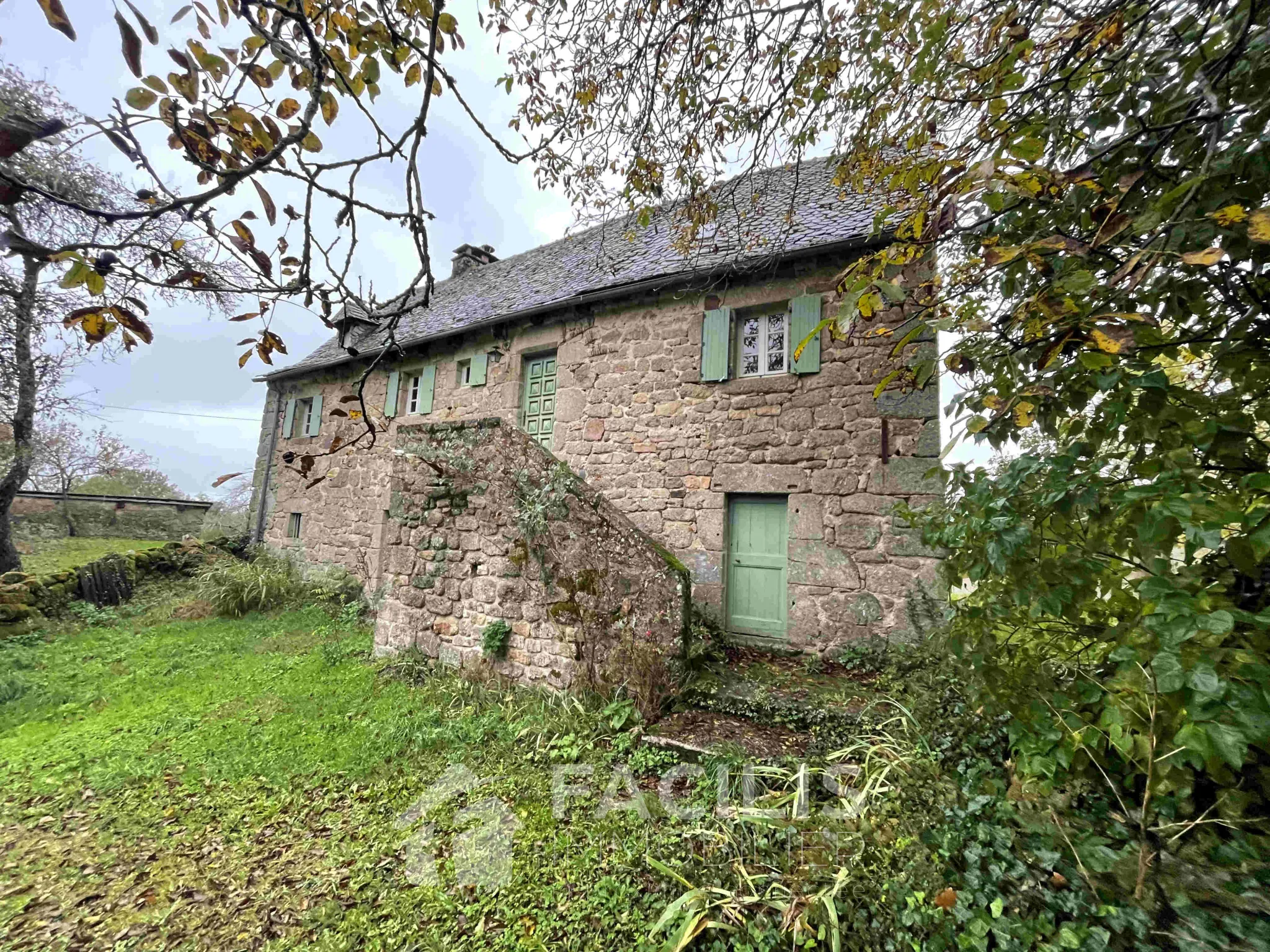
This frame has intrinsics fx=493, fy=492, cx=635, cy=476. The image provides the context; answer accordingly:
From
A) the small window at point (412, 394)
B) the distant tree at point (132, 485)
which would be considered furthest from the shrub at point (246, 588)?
the distant tree at point (132, 485)

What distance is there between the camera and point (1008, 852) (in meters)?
1.82

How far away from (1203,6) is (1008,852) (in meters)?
3.09

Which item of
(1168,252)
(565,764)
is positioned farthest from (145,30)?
(565,764)

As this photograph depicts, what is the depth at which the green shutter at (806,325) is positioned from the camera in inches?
208

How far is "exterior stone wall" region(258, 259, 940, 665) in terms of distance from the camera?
190 inches

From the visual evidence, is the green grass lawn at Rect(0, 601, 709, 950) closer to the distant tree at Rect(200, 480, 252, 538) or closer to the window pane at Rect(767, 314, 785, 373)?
the window pane at Rect(767, 314, 785, 373)

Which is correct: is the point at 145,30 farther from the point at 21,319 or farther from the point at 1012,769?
the point at 21,319

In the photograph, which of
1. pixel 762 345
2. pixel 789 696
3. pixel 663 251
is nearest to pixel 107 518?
pixel 663 251

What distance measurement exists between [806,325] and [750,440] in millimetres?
1356

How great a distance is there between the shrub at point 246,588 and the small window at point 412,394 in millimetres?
3598

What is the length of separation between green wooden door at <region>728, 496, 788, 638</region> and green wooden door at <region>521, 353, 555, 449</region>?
3.02 meters

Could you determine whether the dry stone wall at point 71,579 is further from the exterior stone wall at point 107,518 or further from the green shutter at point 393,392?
the green shutter at point 393,392

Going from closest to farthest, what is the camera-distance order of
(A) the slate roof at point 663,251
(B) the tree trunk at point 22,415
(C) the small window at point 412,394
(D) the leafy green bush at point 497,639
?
(D) the leafy green bush at point 497,639 → (A) the slate roof at point 663,251 → (B) the tree trunk at point 22,415 → (C) the small window at point 412,394

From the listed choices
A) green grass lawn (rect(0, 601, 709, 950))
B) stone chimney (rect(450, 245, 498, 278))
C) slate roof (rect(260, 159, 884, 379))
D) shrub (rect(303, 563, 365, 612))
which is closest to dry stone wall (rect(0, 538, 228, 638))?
green grass lawn (rect(0, 601, 709, 950))
